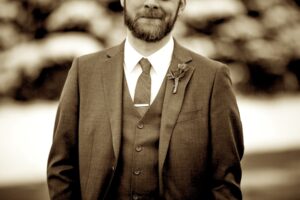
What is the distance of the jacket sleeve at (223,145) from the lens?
1.97 m

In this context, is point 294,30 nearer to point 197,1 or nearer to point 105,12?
point 197,1

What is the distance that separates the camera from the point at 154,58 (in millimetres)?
2070

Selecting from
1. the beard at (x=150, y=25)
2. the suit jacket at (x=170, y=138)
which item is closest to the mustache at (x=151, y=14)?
the beard at (x=150, y=25)

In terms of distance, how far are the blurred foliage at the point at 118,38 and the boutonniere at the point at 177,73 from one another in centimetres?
223

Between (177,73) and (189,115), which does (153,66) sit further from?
(189,115)

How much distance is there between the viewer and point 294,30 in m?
4.59

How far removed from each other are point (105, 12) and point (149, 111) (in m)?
2.46

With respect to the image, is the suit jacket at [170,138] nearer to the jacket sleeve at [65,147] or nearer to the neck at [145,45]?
the jacket sleeve at [65,147]

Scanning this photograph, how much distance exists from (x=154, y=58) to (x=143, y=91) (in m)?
0.15


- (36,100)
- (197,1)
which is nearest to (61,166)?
(36,100)

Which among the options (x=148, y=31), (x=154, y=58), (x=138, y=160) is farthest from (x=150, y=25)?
(x=138, y=160)

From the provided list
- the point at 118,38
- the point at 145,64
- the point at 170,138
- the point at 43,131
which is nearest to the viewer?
the point at 170,138

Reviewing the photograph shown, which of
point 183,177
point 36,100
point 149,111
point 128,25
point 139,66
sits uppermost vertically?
point 128,25

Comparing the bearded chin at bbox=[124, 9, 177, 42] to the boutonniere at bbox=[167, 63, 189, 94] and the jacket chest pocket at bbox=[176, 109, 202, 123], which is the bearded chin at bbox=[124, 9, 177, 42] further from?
the jacket chest pocket at bbox=[176, 109, 202, 123]
